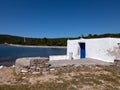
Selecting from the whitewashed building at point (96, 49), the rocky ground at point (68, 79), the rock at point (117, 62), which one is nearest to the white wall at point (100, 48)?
the whitewashed building at point (96, 49)

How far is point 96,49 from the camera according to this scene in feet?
51.3

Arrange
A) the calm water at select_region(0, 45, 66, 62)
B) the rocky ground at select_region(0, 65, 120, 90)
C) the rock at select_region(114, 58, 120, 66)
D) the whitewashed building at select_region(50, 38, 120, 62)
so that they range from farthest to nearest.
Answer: the calm water at select_region(0, 45, 66, 62) < the whitewashed building at select_region(50, 38, 120, 62) < the rock at select_region(114, 58, 120, 66) < the rocky ground at select_region(0, 65, 120, 90)

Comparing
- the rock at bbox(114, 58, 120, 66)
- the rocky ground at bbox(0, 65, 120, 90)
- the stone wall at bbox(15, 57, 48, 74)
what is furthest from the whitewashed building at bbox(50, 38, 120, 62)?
the stone wall at bbox(15, 57, 48, 74)

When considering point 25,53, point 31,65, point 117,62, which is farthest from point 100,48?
point 25,53

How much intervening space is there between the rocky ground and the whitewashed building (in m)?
2.05

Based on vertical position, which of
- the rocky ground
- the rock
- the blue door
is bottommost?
the rocky ground

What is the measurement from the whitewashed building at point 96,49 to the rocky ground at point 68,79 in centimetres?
205

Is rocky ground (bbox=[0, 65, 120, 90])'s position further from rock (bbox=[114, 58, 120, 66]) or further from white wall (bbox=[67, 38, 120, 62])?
white wall (bbox=[67, 38, 120, 62])

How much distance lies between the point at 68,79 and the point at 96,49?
22.6 feet

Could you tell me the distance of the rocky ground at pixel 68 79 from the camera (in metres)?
8.45

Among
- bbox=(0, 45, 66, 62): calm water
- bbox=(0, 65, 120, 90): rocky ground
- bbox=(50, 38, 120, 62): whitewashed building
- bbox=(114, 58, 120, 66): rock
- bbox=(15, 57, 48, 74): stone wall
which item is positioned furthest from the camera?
bbox=(0, 45, 66, 62): calm water

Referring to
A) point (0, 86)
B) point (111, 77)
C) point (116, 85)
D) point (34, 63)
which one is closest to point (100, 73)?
point (111, 77)

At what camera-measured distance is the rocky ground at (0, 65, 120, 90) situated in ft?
27.7

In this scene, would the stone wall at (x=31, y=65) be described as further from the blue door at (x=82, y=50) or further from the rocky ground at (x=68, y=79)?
the blue door at (x=82, y=50)
